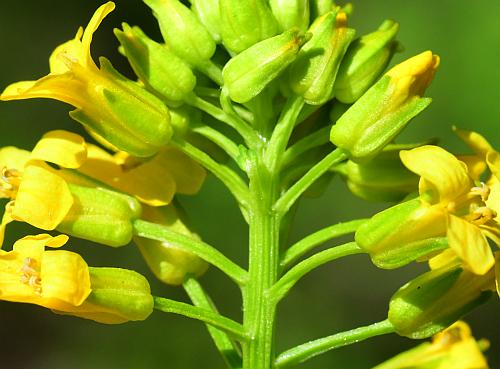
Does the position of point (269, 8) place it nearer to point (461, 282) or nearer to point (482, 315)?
point (461, 282)

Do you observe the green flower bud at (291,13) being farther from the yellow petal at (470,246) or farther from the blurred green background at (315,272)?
the blurred green background at (315,272)

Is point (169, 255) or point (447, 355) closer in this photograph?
point (447, 355)

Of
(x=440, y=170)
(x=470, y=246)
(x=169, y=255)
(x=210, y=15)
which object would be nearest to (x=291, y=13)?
(x=210, y=15)

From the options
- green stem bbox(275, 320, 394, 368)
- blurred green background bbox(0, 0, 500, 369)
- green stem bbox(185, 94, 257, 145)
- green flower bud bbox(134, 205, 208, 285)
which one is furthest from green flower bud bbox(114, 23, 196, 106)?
blurred green background bbox(0, 0, 500, 369)

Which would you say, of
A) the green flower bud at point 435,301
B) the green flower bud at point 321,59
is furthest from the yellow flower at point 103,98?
the green flower bud at point 435,301

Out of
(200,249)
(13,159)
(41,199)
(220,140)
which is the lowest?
(200,249)

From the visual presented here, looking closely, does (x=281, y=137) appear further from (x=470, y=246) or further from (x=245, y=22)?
(x=470, y=246)

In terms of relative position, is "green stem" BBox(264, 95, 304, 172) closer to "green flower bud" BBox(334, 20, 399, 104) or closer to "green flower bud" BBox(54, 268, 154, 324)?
"green flower bud" BBox(334, 20, 399, 104)
